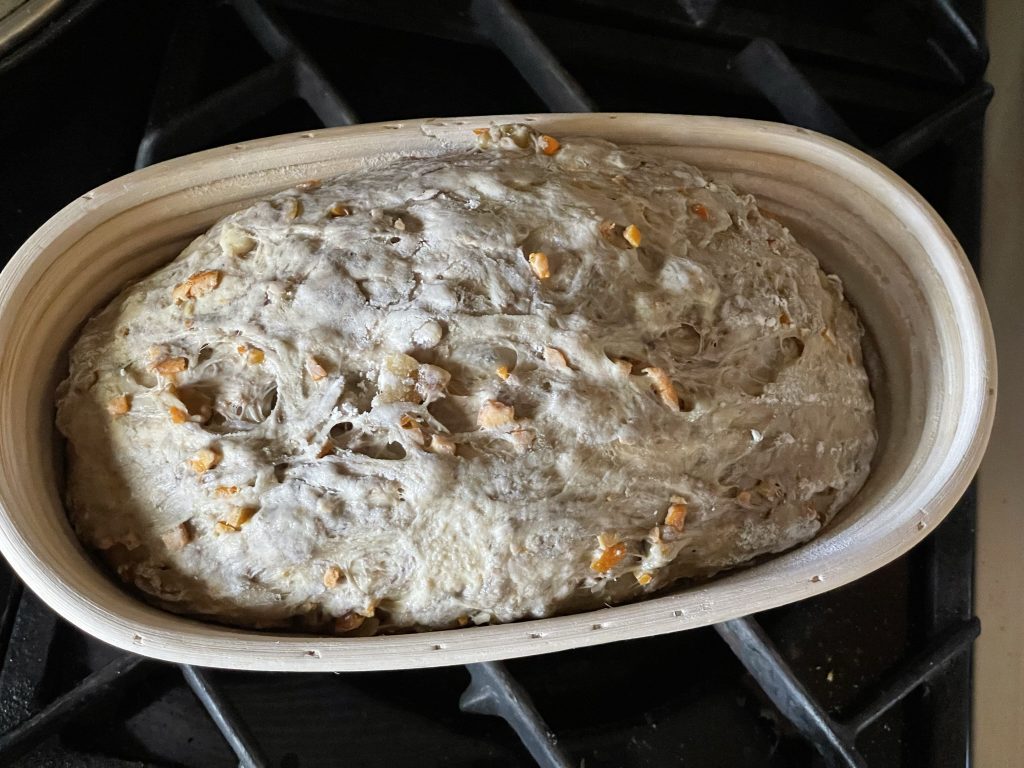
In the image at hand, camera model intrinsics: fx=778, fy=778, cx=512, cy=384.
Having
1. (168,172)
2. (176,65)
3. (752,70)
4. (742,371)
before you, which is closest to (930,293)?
(742,371)

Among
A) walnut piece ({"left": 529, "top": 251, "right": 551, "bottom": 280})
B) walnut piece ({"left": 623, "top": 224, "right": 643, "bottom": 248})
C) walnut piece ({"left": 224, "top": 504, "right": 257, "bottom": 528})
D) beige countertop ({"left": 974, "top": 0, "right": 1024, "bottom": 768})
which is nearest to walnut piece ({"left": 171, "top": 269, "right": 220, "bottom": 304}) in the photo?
walnut piece ({"left": 224, "top": 504, "right": 257, "bottom": 528})

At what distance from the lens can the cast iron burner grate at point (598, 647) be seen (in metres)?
0.98

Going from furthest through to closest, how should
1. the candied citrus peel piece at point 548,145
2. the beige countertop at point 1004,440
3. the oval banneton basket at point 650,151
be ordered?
the beige countertop at point 1004,440 → the candied citrus peel piece at point 548,145 → the oval banneton basket at point 650,151

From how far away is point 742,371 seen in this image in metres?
0.92

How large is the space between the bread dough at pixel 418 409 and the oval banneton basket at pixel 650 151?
0.04 m

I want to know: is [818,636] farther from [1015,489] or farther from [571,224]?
[571,224]

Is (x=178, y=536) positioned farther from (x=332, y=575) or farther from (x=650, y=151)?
(x=650, y=151)

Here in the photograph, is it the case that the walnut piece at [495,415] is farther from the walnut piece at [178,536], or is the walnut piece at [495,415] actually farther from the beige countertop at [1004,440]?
the beige countertop at [1004,440]

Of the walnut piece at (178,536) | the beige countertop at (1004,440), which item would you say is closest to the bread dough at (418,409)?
the walnut piece at (178,536)

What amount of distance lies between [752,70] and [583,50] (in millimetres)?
268

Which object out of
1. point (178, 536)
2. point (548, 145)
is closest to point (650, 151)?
point (548, 145)

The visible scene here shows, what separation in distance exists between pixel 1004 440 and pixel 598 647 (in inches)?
30.5

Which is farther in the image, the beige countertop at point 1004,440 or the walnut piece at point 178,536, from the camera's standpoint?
the beige countertop at point 1004,440

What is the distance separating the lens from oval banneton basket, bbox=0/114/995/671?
794mm
